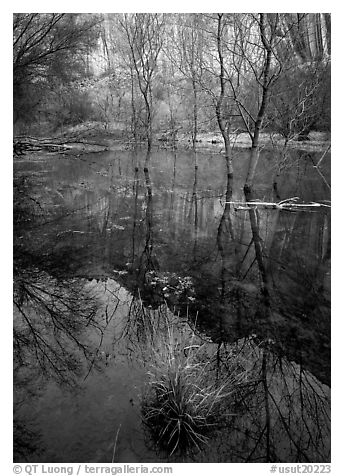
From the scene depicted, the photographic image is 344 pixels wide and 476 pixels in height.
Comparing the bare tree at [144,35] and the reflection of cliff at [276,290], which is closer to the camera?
the reflection of cliff at [276,290]

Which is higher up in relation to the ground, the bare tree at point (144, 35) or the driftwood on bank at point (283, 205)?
the bare tree at point (144, 35)

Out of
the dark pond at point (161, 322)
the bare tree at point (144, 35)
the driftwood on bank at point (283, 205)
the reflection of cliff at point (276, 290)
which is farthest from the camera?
the bare tree at point (144, 35)

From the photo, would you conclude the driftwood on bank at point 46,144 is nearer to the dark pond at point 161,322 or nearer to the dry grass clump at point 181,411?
the dark pond at point 161,322

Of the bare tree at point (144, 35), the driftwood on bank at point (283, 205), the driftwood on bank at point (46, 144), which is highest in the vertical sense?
the bare tree at point (144, 35)

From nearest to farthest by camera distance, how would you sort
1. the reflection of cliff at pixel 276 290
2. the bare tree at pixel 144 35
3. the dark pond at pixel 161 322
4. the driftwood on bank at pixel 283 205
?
the dark pond at pixel 161 322
the reflection of cliff at pixel 276 290
the driftwood on bank at pixel 283 205
the bare tree at pixel 144 35

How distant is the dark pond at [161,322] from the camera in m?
3.95

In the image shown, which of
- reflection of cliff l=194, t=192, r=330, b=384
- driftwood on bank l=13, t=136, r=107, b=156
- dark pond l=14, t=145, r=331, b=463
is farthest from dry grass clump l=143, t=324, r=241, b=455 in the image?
driftwood on bank l=13, t=136, r=107, b=156

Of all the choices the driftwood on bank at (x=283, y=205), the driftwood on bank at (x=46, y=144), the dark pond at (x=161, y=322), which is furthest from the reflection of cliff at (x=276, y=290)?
the driftwood on bank at (x=46, y=144)

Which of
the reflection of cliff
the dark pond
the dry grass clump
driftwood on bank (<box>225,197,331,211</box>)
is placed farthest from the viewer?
driftwood on bank (<box>225,197,331,211</box>)

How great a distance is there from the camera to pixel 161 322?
601 cm

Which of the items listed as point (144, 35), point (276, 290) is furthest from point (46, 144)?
point (144, 35)

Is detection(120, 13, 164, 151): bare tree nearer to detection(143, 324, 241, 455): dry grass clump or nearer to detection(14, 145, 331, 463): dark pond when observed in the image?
detection(14, 145, 331, 463): dark pond

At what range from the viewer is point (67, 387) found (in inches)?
181

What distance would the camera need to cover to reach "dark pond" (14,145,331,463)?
3951 mm
